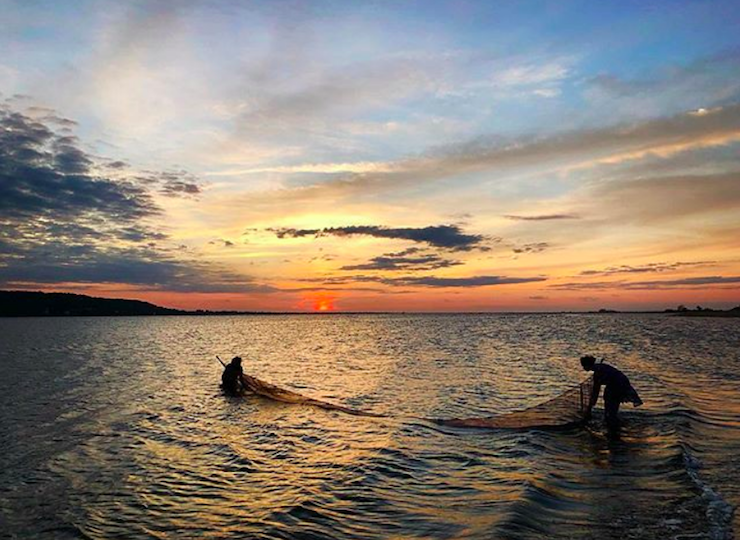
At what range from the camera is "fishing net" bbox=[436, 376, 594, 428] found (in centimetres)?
1736

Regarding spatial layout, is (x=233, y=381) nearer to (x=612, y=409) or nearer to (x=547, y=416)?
(x=547, y=416)

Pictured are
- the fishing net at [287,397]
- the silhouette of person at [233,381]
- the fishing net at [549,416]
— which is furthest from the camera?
the silhouette of person at [233,381]

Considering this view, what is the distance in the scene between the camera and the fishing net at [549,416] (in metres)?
17.4

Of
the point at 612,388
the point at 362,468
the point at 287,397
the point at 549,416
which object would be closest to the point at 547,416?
the point at 549,416

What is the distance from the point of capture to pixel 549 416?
59.0 ft

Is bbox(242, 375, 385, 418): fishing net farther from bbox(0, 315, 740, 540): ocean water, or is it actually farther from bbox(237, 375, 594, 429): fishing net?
bbox(237, 375, 594, 429): fishing net

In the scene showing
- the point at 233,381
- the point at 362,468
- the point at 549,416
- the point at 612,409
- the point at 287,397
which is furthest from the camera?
the point at 233,381

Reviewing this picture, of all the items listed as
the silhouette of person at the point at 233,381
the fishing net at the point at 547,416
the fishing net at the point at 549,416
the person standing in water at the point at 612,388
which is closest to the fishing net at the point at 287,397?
the silhouette of person at the point at 233,381

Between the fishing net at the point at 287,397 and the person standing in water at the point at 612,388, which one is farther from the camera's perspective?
the fishing net at the point at 287,397

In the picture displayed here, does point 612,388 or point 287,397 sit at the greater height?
point 612,388

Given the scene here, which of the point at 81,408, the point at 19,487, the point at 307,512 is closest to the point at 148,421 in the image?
the point at 81,408

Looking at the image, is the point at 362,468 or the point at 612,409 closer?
the point at 362,468

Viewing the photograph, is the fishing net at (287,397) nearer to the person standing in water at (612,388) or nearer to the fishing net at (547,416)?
the fishing net at (547,416)

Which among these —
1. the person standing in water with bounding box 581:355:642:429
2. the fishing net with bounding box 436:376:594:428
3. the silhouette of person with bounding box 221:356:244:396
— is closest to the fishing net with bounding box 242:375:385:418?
the silhouette of person with bounding box 221:356:244:396
